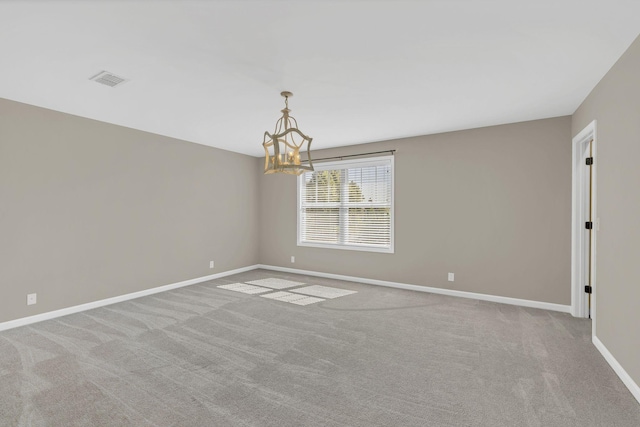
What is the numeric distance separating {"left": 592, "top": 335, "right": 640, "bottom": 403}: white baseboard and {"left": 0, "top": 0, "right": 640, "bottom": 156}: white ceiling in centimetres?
244

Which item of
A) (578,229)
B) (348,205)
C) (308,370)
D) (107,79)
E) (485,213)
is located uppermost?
(107,79)

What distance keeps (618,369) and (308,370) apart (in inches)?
95.4

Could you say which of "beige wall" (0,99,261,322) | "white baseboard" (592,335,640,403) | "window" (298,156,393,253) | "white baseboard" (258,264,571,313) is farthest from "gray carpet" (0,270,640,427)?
"window" (298,156,393,253)

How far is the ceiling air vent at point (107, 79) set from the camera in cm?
275

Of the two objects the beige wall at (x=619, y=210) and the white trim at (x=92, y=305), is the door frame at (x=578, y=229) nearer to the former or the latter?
the beige wall at (x=619, y=210)

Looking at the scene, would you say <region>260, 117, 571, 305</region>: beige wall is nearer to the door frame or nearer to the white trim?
the door frame

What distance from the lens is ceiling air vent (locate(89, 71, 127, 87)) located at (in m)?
2.75

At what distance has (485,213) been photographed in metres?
4.48

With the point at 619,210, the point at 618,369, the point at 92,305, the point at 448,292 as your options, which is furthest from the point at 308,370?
the point at 92,305

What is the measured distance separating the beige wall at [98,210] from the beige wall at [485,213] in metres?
2.80

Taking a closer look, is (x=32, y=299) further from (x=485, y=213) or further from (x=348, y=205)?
(x=485, y=213)

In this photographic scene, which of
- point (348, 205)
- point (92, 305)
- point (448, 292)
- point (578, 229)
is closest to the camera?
point (578, 229)

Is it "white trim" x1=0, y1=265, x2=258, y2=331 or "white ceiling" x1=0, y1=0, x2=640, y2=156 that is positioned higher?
"white ceiling" x1=0, y1=0, x2=640, y2=156

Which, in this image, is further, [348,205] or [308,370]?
[348,205]
